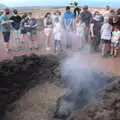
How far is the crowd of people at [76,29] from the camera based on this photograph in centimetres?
1384

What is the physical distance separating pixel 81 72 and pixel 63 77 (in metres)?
0.74

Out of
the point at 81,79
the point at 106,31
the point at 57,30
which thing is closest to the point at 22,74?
the point at 81,79

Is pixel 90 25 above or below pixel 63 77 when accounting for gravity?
above

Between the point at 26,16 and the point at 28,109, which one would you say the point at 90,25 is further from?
the point at 28,109

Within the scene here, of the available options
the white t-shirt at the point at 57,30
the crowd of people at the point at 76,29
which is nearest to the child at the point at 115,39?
the crowd of people at the point at 76,29

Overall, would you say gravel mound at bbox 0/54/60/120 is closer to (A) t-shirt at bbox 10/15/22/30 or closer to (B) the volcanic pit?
(B) the volcanic pit

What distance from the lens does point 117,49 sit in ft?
45.8

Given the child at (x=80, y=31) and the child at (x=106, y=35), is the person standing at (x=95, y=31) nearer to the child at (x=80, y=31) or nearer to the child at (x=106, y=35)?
the child at (x=80, y=31)

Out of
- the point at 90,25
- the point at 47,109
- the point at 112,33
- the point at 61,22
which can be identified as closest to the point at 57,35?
the point at 61,22

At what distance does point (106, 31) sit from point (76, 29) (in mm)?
1865

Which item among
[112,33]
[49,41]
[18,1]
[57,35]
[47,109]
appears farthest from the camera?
[18,1]

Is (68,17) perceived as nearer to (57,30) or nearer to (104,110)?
(57,30)

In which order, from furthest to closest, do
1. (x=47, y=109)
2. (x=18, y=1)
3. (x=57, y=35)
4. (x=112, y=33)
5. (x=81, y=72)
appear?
1. (x=18, y=1)
2. (x=57, y=35)
3. (x=112, y=33)
4. (x=81, y=72)
5. (x=47, y=109)

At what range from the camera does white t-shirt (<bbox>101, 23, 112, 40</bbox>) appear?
1370cm
